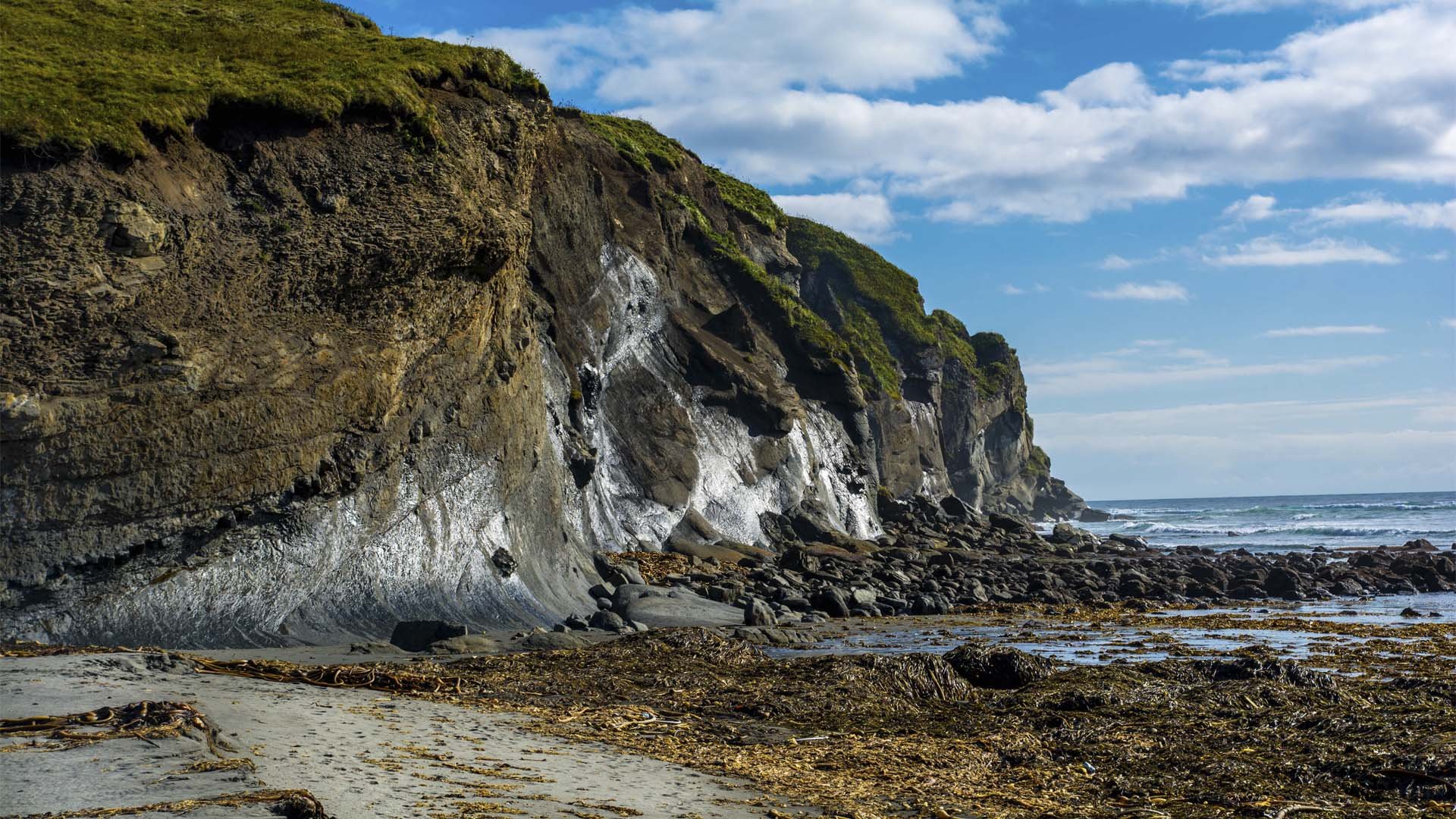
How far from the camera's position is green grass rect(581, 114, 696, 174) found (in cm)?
4789

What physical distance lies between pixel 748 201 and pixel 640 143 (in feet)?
56.3

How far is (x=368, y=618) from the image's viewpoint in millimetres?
18984

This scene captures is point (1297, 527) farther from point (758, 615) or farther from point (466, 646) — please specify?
point (466, 646)

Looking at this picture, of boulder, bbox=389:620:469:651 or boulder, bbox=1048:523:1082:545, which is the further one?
boulder, bbox=1048:523:1082:545

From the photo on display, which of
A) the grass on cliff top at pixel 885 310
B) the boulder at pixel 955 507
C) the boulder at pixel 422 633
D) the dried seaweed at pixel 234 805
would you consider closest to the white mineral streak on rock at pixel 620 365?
the boulder at pixel 422 633

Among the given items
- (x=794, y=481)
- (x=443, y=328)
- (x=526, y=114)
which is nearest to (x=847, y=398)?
(x=794, y=481)

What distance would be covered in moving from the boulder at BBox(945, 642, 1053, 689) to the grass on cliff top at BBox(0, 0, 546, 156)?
14764 millimetres

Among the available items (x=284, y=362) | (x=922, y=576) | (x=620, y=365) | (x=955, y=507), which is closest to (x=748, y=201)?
(x=955, y=507)

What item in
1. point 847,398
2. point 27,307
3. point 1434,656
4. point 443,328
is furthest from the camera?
point 847,398

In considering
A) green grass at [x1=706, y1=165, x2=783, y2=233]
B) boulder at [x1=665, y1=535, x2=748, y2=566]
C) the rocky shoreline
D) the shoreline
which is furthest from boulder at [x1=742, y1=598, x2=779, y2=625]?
green grass at [x1=706, y1=165, x2=783, y2=233]

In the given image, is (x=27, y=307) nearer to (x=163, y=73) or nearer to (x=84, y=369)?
(x=84, y=369)

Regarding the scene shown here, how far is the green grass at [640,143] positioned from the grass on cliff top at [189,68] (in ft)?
64.8

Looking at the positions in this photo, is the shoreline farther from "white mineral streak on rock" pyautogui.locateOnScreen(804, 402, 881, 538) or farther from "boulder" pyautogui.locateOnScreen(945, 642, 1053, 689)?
"white mineral streak on rock" pyautogui.locateOnScreen(804, 402, 881, 538)

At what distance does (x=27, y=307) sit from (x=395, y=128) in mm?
8058
